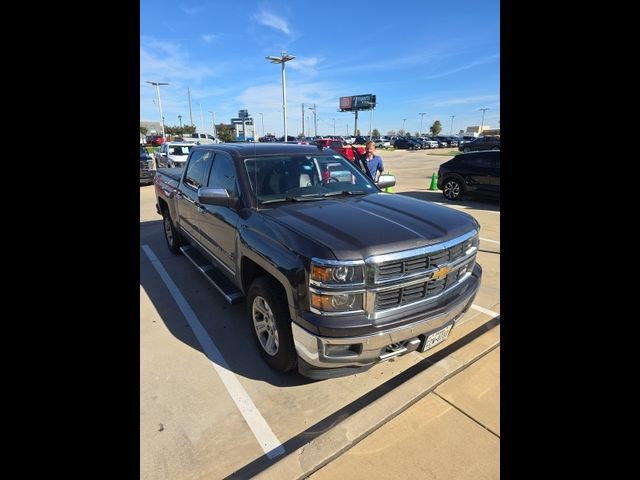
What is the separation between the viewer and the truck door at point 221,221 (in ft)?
11.0

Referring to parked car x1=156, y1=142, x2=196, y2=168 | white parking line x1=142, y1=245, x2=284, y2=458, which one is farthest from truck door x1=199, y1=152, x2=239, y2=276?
parked car x1=156, y1=142, x2=196, y2=168

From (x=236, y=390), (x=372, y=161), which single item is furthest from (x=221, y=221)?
(x=372, y=161)

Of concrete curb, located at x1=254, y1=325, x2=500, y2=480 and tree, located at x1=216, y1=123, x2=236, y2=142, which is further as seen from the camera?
tree, located at x1=216, y1=123, x2=236, y2=142

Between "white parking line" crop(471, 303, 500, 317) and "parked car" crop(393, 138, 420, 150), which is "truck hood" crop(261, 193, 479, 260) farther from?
"parked car" crop(393, 138, 420, 150)

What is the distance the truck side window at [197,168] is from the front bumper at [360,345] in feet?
Result: 8.94

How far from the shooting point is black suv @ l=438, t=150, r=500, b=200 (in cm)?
988

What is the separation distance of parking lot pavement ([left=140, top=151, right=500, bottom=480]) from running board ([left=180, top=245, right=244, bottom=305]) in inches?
12.8

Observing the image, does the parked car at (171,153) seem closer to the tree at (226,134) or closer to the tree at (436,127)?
the tree at (226,134)

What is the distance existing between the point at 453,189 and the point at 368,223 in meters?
9.09

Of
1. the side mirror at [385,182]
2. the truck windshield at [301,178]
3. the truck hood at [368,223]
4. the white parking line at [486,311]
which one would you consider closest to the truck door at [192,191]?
the truck windshield at [301,178]
